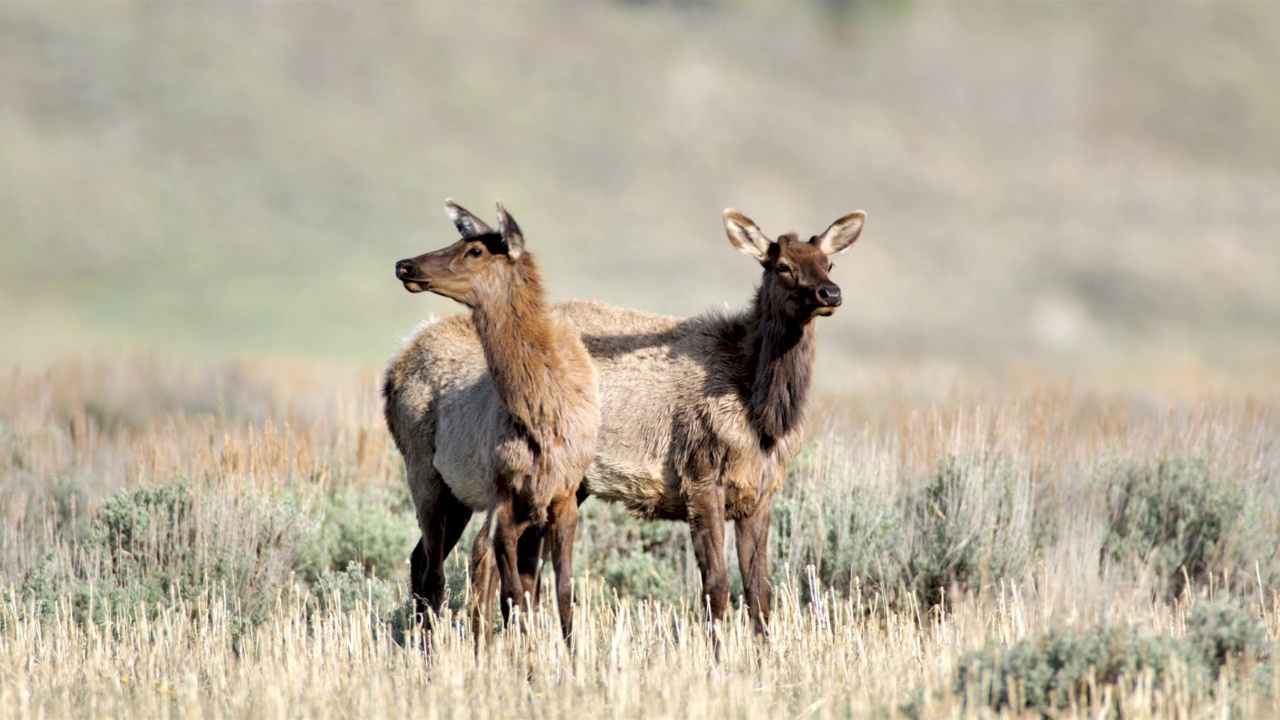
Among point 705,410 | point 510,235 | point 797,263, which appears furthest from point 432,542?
point 797,263

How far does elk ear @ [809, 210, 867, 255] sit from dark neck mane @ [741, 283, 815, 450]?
20.7 inches

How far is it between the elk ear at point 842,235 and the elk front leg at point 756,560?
1.69m

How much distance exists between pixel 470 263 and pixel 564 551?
1.75 metres

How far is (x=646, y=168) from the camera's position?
6575 centimetres

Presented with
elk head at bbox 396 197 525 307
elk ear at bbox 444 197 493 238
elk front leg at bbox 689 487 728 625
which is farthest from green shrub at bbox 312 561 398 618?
elk ear at bbox 444 197 493 238

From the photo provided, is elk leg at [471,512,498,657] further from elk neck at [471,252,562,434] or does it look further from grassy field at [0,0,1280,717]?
elk neck at [471,252,562,434]

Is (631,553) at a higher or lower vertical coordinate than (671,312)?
lower

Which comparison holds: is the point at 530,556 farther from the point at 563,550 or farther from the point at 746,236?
the point at 746,236

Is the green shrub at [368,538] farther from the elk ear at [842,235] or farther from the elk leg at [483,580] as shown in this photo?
the elk ear at [842,235]

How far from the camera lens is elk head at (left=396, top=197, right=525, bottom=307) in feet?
25.1

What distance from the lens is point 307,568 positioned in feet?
32.6

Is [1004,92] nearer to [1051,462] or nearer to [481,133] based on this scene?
[481,133]

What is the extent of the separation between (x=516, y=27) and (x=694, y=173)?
14.5 meters

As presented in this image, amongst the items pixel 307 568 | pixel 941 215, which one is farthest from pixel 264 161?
pixel 307 568
